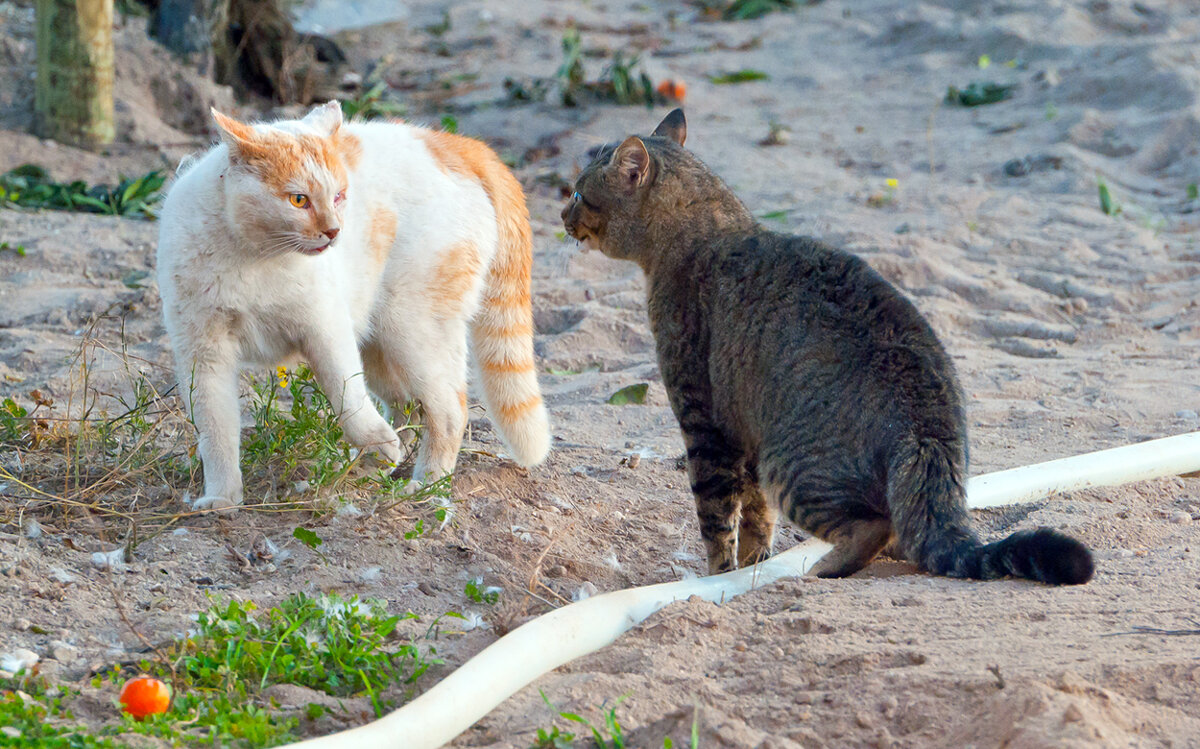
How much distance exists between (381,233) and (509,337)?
2.17 feet

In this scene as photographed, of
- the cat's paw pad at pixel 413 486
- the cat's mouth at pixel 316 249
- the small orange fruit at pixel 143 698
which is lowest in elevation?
the cat's paw pad at pixel 413 486

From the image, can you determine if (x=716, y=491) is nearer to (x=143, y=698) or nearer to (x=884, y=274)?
(x=143, y=698)

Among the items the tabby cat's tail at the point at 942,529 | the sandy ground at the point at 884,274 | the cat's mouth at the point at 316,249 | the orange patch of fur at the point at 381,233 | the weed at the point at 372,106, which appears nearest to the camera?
the sandy ground at the point at 884,274

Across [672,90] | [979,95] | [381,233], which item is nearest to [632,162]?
[381,233]

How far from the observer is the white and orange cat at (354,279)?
3.59m

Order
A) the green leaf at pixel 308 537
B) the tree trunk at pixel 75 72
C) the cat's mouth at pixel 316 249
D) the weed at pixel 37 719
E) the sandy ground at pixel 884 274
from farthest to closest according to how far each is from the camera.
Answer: the tree trunk at pixel 75 72 < the cat's mouth at pixel 316 249 < the green leaf at pixel 308 537 < the sandy ground at pixel 884 274 < the weed at pixel 37 719

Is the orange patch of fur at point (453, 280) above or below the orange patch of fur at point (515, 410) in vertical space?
above

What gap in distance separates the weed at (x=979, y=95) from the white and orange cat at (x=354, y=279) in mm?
6678

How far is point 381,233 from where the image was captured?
13.4ft

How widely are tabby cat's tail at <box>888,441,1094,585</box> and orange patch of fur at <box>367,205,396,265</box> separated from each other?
1.92 m

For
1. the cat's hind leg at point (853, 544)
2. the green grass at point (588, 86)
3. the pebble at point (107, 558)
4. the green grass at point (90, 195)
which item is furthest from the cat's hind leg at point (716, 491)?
the green grass at point (588, 86)

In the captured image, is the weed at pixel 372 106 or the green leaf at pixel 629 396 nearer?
the green leaf at pixel 629 396

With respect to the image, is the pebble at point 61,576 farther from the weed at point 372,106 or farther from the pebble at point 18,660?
the weed at point 372,106

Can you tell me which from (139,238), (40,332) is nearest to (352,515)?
(40,332)
